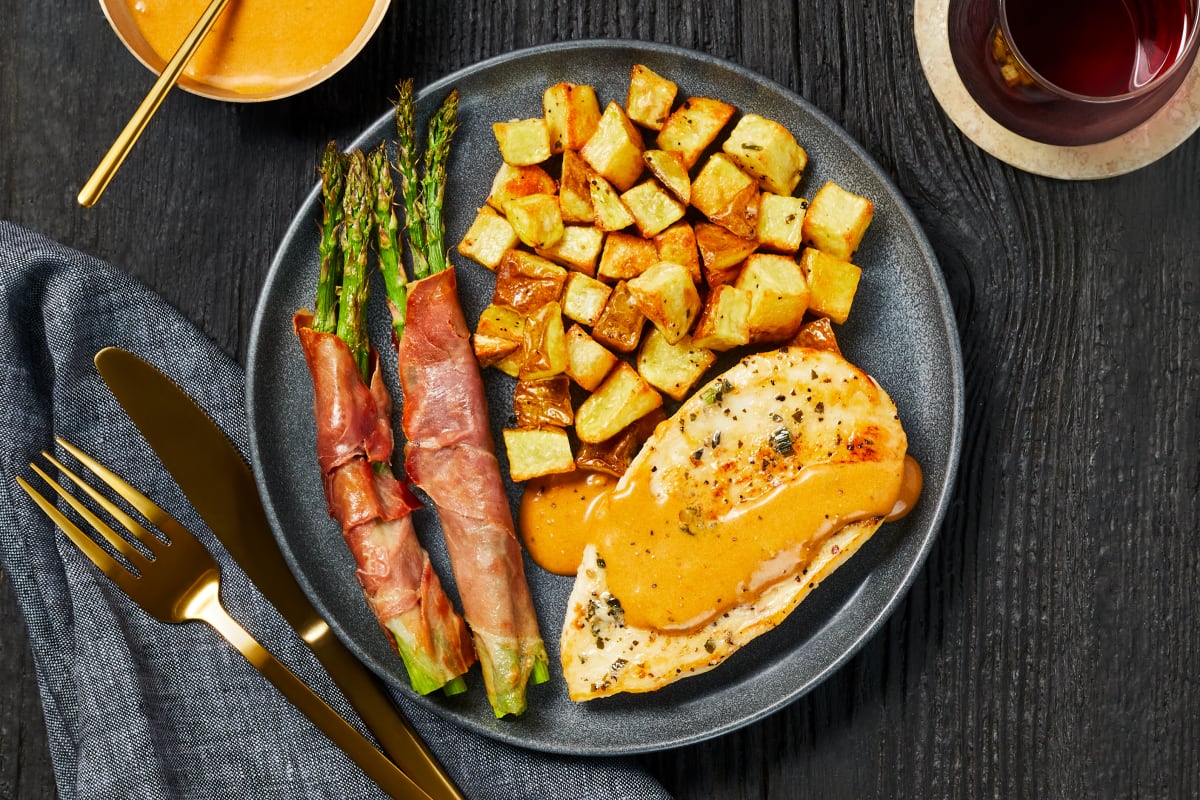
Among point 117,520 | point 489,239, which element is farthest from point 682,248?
Result: point 117,520

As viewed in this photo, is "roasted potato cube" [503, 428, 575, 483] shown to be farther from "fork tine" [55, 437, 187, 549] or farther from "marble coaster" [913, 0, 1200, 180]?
"marble coaster" [913, 0, 1200, 180]

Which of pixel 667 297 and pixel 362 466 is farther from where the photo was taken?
pixel 362 466

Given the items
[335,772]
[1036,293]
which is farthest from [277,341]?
[1036,293]

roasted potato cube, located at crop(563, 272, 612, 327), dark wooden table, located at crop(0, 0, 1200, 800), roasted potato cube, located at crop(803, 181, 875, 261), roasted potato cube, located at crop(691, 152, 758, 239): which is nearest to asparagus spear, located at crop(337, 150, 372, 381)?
dark wooden table, located at crop(0, 0, 1200, 800)

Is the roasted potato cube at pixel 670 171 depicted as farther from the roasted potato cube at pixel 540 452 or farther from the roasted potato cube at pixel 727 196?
the roasted potato cube at pixel 540 452

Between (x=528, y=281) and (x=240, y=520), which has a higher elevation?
(x=528, y=281)

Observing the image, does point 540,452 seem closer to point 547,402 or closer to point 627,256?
point 547,402

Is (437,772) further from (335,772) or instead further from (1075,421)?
(1075,421)
